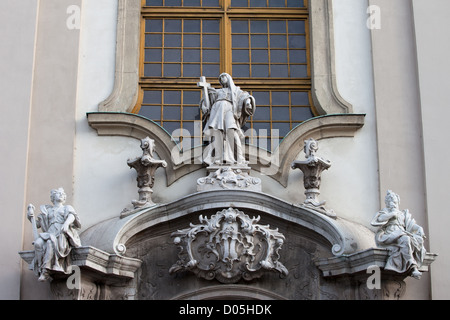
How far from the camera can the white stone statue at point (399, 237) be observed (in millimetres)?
12492

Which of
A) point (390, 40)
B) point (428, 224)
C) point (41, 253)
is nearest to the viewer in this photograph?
point (41, 253)

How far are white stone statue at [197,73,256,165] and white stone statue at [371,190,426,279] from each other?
2.02 metres

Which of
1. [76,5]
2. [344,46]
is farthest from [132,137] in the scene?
[344,46]

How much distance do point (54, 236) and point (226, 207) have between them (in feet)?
7.17

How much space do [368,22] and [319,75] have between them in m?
1.08

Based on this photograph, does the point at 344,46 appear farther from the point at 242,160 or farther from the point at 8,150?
the point at 8,150

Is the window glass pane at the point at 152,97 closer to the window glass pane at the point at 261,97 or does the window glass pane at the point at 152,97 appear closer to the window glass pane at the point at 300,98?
the window glass pane at the point at 261,97

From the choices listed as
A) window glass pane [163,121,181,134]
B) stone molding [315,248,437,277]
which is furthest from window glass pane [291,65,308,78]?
stone molding [315,248,437,277]

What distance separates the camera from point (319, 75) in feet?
48.4

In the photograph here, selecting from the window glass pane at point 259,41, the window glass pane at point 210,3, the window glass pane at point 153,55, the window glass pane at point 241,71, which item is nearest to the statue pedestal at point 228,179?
the window glass pane at point 241,71

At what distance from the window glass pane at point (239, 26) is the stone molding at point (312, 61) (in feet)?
3.22

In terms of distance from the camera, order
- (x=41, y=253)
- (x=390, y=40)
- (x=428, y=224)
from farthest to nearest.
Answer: (x=390, y=40)
(x=428, y=224)
(x=41, y=253)

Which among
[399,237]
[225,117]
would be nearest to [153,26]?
[225,117]

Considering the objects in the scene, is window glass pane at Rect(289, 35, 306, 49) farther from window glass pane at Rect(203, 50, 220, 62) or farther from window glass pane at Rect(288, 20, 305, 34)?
window glass pane at Rect(203, 50, 220, 62)
